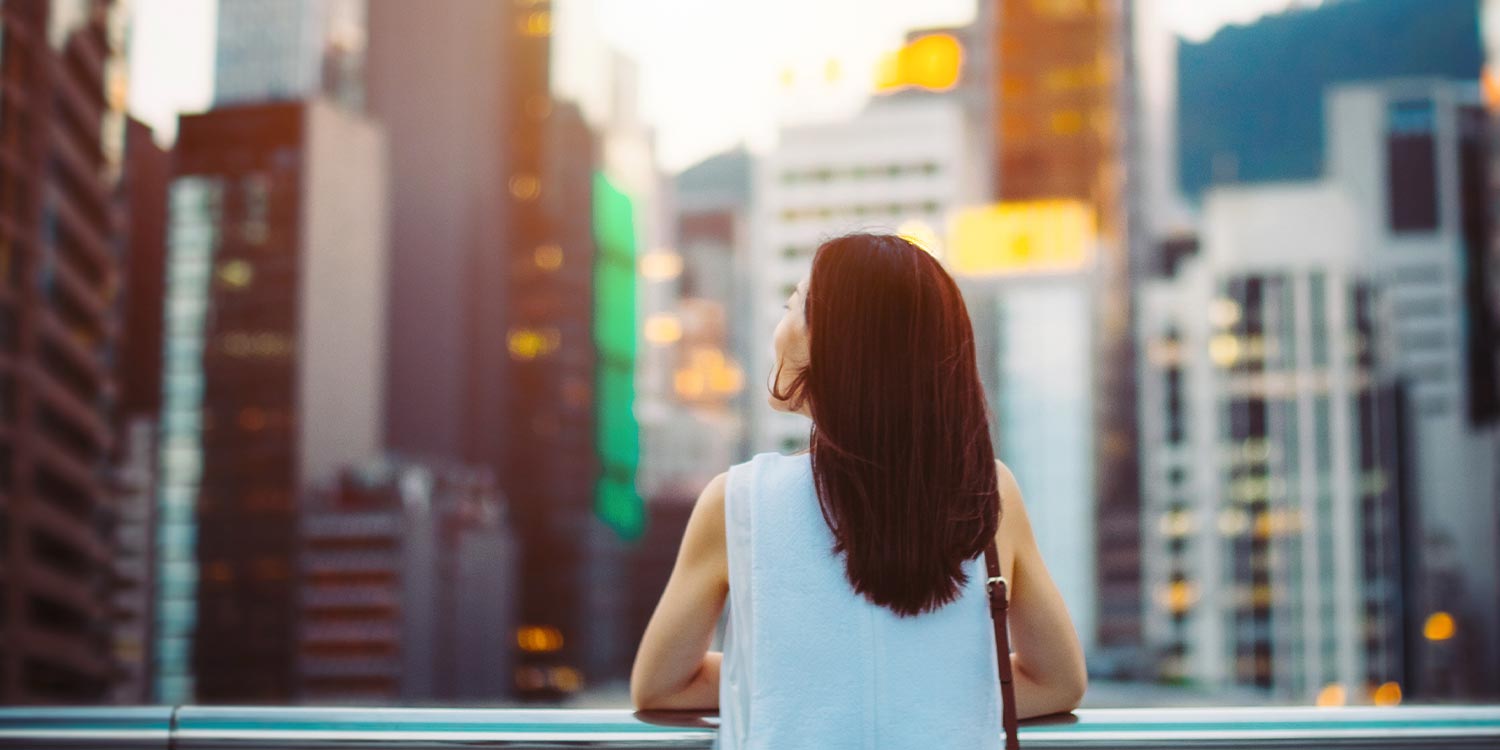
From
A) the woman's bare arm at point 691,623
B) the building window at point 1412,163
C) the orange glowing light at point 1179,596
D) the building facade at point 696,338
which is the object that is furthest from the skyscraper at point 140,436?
the building window at point 1412,163

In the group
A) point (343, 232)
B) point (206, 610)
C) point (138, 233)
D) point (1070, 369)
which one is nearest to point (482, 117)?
point (343, 232)

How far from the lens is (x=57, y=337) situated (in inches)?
1615

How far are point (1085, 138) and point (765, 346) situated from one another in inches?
1903

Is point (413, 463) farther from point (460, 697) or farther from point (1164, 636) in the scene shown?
point (1164, 636)

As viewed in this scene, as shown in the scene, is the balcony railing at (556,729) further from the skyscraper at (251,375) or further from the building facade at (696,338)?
the building facade at (696,338)

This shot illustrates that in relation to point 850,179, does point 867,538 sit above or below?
below

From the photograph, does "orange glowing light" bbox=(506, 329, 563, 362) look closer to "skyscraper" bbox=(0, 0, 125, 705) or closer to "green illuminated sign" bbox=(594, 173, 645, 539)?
"green illuminated sign" bbox=(594, 173, 645, 539)

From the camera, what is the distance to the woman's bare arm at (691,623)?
1872 mm

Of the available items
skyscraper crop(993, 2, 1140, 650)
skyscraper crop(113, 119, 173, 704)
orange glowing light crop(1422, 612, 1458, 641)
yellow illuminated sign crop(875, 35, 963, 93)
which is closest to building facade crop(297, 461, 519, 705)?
skyscraper crop(113, 119, 173, 704)

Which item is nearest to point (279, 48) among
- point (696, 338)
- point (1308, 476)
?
point (696, 338)

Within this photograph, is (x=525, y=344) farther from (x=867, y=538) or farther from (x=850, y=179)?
(x=867, y=538)

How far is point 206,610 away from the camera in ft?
287

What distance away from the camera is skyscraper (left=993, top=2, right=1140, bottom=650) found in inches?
3730

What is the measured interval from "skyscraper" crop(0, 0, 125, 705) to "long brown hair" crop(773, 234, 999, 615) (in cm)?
3867
